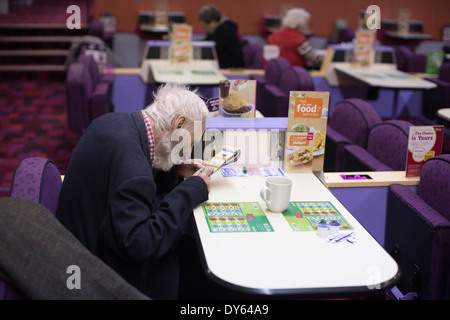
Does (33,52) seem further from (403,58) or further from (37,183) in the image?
(37,183)

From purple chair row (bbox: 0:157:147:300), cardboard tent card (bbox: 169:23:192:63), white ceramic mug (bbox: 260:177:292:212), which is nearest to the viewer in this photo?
purple chair row (bbox: 0:157:147:300)

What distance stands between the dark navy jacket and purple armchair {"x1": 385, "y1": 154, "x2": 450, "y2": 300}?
895 mm

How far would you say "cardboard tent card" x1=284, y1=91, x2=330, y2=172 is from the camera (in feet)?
8.20

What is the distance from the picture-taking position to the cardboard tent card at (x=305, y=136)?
2.50 metres

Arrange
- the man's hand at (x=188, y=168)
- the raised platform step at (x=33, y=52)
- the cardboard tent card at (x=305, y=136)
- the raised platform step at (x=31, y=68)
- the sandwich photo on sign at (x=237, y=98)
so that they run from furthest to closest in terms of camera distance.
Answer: the raised platform step at (x=33, y=52) < the raised platform step at (x=31, y=68) < the sandwich photo on sign at (x=237, y=98) < the cardboard tent card at (x=305, y=136) < the man's hand at (x=188, y=168)

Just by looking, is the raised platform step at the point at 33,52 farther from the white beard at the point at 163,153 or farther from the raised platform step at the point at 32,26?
the white beard at the point at 163,153

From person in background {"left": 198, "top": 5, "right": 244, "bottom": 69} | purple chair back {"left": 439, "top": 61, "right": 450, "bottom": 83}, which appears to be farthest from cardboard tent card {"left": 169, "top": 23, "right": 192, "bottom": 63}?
purple chair back {"left": 439, "top": 61, "right": 450, "bottom": 83}

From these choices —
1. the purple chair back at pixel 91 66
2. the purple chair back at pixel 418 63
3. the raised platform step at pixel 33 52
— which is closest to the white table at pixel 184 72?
the purple chair back at pixel 91 66

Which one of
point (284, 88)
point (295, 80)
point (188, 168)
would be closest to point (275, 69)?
point (284, 88)

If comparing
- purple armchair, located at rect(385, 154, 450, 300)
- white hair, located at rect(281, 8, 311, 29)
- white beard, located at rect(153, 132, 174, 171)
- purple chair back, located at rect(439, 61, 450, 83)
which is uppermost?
white hair, located at rect(281, 8, 311, 29)

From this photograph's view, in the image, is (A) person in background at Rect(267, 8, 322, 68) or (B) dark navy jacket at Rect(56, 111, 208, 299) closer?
(B) dark navy jacket at Rect(56, 111, 208, 299)

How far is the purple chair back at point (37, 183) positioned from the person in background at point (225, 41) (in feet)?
14.8

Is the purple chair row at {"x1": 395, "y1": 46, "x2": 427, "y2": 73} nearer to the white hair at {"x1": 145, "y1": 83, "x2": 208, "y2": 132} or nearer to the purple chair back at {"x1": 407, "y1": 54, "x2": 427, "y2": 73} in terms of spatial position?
the purple chair back at {"x1": 407, "y1": 54, "x2": 427, "y2": 73}

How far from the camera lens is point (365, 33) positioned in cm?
576
